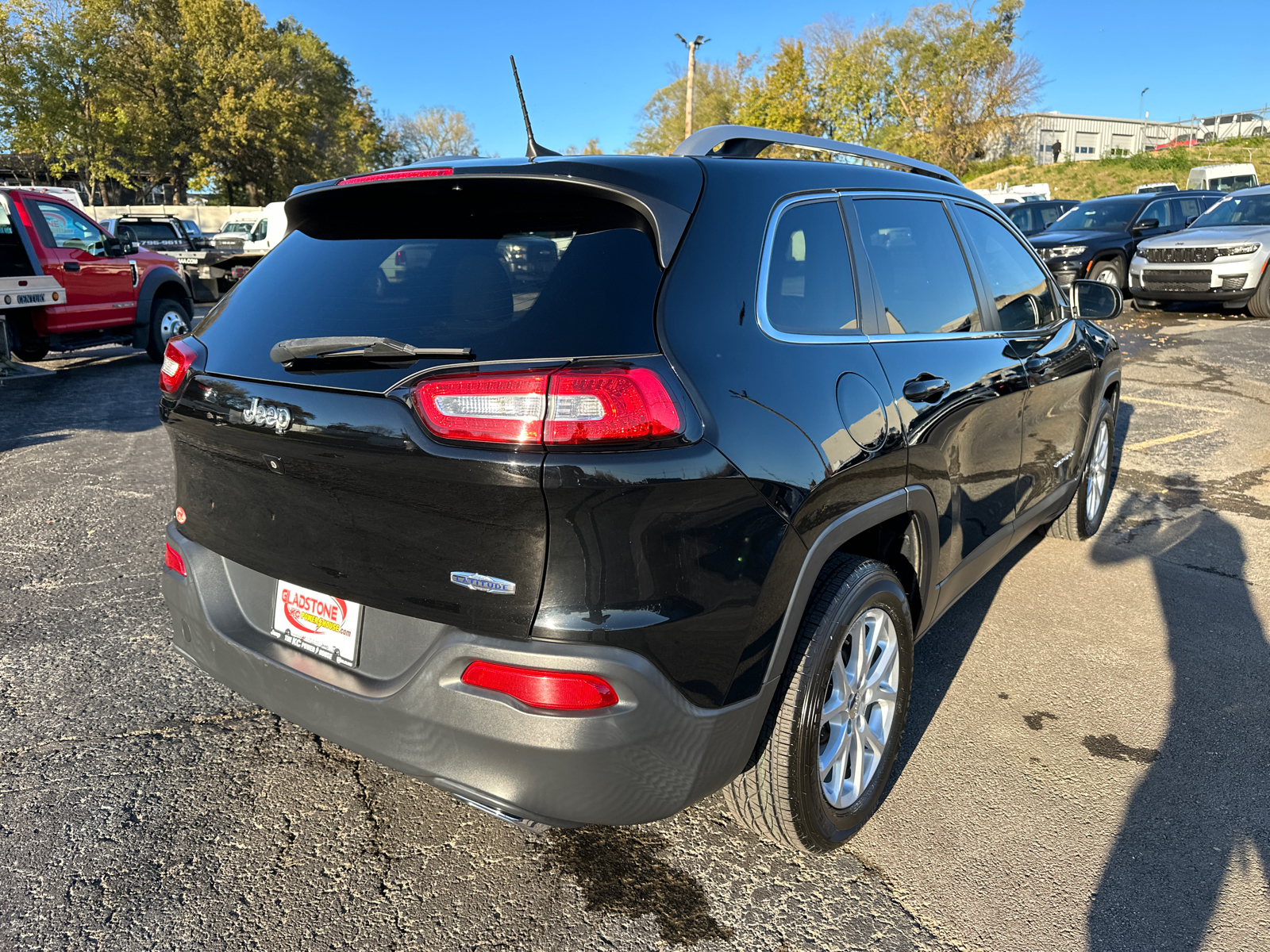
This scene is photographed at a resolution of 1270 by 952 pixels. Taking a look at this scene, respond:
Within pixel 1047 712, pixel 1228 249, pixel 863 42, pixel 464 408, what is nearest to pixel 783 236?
pixel 464 408

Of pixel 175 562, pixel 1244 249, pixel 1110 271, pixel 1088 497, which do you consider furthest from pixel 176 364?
pixel 1110 271

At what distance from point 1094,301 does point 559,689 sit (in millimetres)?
3833

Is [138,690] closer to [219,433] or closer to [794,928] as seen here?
[219,433]

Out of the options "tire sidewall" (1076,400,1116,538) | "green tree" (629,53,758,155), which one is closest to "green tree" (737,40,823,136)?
"green tree" (629,53,758,155)

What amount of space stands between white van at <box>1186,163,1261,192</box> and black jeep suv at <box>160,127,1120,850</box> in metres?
29.1

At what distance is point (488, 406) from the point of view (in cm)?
184

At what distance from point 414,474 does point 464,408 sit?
7.4 inches

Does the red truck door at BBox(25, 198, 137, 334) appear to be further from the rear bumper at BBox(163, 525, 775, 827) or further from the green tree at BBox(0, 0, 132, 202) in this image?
the green tree at BBox(0, 0, 132, 202)

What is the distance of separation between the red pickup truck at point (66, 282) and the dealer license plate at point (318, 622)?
9.22 meters

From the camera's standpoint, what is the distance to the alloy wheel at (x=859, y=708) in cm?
244

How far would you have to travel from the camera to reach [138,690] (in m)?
3.28

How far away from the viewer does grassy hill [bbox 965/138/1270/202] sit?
45188 mm

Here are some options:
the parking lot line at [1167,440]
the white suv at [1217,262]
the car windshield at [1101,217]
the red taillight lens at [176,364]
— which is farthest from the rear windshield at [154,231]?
the red taillight lens at [176,364]

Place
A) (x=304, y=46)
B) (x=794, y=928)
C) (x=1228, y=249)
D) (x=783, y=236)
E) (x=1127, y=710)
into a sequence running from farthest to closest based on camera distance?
(x=304, y=46), (x=1228, y=249), (x=1127, y=710), (x=783, y=236), (x=794, y=928)
